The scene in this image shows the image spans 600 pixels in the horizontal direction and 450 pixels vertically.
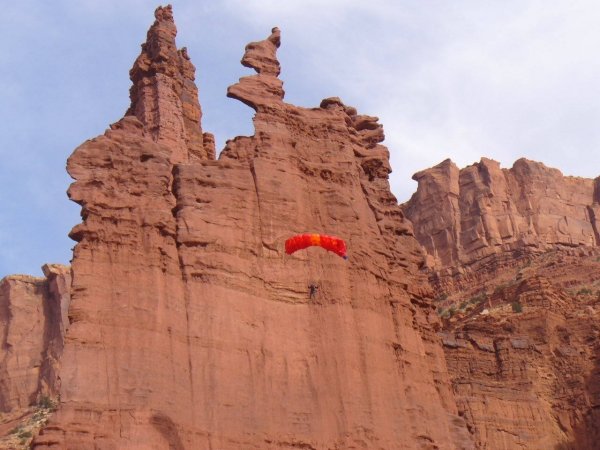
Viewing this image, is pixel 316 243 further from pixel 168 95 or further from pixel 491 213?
pixel 491 213

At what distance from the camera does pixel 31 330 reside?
87875 millimetres

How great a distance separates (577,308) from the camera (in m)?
66.8

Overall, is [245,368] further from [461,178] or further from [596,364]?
[461,178]

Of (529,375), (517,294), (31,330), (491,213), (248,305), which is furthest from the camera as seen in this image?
(491,213)

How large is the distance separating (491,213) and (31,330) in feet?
122

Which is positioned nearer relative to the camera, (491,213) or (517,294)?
(517,294)

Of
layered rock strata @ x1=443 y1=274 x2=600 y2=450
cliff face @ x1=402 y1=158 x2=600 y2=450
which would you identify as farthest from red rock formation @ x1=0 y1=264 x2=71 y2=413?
layered rock strata @ x1=443 y1=274 x2=600 y2=450

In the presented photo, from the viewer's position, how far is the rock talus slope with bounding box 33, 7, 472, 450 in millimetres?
28453

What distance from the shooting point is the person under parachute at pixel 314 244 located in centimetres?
3292

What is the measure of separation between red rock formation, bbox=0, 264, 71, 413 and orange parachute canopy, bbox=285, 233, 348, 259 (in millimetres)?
50228

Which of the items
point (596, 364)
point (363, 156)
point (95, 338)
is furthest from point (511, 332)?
point (95, 338)

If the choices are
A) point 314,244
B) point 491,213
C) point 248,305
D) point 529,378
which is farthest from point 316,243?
point 491,213

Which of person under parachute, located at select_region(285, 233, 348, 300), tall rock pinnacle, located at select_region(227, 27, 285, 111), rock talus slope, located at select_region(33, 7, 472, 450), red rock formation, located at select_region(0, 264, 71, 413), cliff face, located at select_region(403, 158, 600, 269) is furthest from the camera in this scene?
cliff face, located at select_region(403, 158, 600, 269)

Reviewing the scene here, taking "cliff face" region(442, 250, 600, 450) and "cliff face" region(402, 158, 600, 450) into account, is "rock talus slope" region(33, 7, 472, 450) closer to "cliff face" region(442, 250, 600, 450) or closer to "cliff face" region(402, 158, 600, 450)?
"cliff face" region(402, 158, 600, 450)
